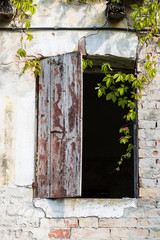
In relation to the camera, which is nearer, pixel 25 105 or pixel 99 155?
pixel 25 105

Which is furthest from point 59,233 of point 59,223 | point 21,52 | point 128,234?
point 21,52

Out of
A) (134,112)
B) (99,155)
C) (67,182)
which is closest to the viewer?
(67,182)

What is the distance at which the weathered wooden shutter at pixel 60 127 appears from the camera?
4.49 metres

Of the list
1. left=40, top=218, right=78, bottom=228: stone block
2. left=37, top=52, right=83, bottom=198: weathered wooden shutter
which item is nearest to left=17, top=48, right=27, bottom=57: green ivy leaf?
left=37, top=52, right=83, bottom=198: weathered wooden shutter

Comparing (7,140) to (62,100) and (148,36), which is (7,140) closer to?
(62,100)

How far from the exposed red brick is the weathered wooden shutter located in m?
0.39

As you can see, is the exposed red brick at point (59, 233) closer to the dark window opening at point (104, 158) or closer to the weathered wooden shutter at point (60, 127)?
the weathered wooden shutter at point (60, 127)

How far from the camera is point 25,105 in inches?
189

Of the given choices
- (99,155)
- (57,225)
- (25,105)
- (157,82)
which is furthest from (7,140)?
(99,155)

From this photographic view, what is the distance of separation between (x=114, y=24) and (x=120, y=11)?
20 cm

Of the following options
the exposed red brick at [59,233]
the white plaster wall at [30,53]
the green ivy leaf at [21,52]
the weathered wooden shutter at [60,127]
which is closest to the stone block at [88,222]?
→ the exposed red brick at [59,233]

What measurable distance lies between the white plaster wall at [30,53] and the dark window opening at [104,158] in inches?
122

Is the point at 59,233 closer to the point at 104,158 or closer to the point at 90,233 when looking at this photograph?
the point at 90,233

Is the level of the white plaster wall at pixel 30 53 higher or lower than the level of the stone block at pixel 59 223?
higher
